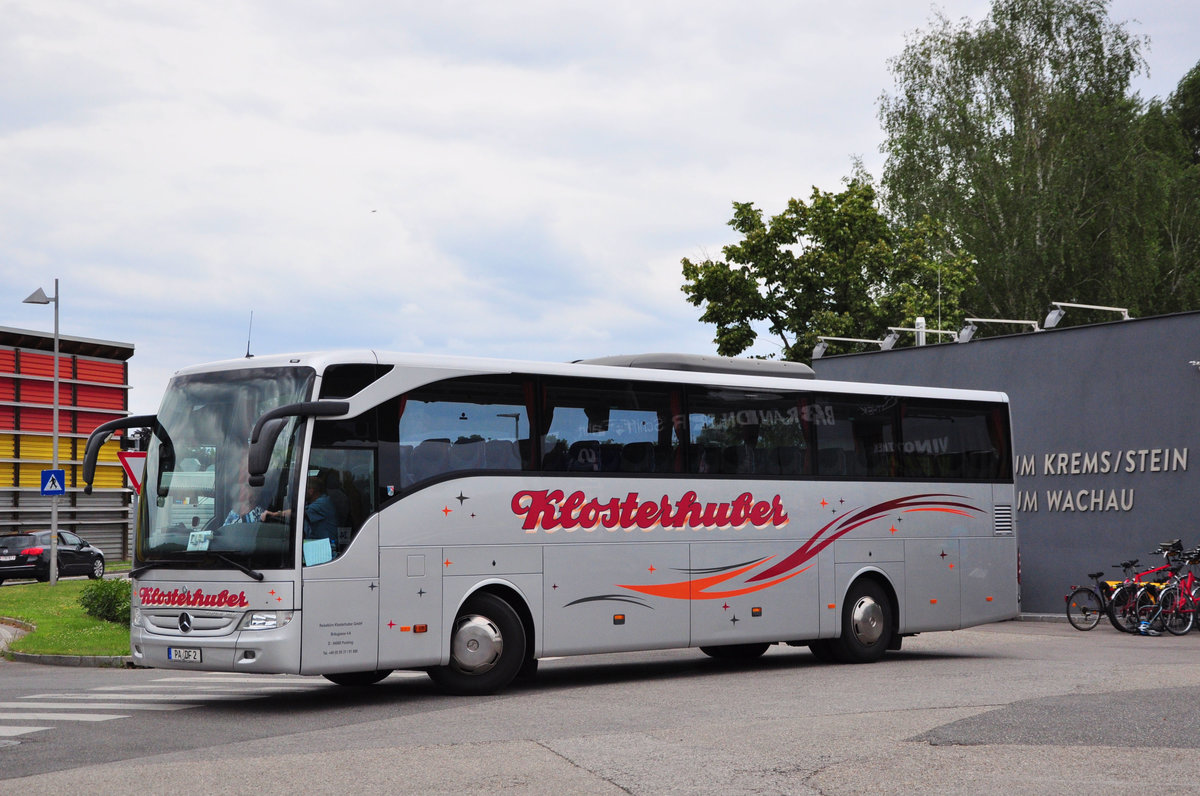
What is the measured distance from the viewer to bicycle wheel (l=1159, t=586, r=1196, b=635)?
22672mm

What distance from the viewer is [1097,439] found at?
2558 centimetres

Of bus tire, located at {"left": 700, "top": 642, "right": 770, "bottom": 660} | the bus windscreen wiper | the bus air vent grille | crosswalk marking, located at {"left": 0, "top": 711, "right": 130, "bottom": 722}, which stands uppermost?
the bus air vent grille

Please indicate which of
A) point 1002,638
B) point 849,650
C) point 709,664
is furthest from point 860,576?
point 1002,638

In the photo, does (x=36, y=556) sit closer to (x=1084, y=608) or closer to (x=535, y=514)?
(x=1084, y=608)

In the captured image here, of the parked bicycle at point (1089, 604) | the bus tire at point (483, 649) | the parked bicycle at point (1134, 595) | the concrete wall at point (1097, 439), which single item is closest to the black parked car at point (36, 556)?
the concrete wall at point (1097, 439)

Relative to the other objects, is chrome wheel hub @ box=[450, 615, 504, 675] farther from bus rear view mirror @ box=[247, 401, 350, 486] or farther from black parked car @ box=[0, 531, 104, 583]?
black parked car @ box=[0, 531, 104, 583]

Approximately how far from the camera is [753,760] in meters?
8.98

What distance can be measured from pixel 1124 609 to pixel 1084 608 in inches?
40.9

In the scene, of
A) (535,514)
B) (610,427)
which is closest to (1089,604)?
(610,427)

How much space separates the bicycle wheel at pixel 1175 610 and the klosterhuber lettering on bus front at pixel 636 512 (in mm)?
9388

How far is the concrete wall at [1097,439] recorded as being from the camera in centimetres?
2436

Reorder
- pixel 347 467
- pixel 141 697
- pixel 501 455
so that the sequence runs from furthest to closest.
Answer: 1. pixel 141 697
2. pixel 501 455
3. pixel 347 467

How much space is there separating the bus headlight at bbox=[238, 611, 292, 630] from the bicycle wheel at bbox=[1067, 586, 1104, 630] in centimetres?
1580

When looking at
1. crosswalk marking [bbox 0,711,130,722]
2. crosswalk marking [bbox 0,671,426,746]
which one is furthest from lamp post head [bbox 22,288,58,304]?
crosswalk marking [bbox 0,711,130,722]
